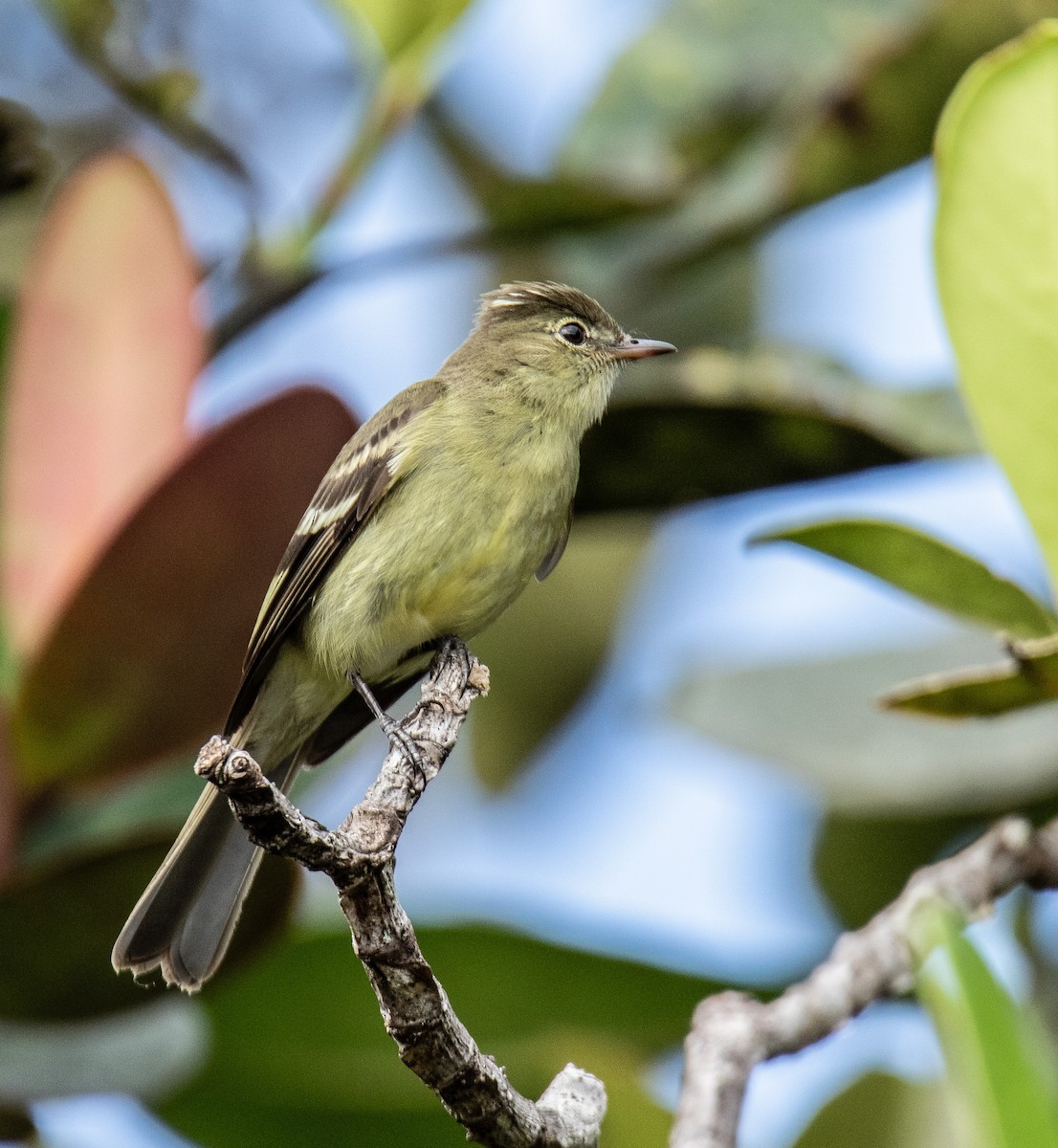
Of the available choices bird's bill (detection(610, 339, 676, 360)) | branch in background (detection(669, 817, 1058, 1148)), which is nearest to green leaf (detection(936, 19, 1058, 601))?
branch in background (detection(669, 817, 1058, 1148))

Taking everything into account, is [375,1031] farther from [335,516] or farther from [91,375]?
[91,375]

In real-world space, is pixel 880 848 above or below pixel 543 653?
below

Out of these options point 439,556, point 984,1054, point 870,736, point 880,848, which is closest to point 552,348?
point 439,556

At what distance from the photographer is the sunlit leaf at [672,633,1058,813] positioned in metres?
3.20

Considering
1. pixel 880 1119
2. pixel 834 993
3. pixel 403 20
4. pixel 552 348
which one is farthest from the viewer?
pixel 552 348

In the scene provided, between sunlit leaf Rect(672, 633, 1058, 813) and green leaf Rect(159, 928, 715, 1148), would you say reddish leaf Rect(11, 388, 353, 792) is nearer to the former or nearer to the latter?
green leaf Rect(159, 928, 715, 1148)

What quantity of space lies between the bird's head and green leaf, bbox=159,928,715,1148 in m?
1.32

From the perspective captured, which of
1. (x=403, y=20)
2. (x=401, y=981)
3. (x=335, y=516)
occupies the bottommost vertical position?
(x=401, y=981)

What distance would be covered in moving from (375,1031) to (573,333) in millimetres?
1853

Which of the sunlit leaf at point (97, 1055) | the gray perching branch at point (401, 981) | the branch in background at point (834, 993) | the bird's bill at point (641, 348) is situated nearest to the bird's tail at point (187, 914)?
the sunlit leaf at point (97, 1055)

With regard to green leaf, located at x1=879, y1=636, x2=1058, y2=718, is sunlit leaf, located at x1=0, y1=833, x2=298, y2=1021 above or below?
above

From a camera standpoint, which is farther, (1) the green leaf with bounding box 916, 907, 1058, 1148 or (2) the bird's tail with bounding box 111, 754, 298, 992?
(2) the bird's tail with bounding box 111, 754, 298, 992

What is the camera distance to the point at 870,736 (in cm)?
328

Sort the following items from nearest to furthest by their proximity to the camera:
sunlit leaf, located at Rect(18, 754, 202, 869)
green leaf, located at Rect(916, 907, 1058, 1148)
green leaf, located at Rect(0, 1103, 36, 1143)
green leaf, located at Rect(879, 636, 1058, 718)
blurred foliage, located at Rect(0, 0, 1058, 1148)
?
1. green leaf, located at Rect(916, 907, 1058, 1148)
2. green leaf, located at Rect(879, 636, 1058, 718)
3. blurred foliage, located at Rect(0, 0, 1058, 1148)
4. sunlit leaf, located at Rect(18, 754, 202, 869)
5. green leaf, located at Rect(0, 1103, 36, 1143)
